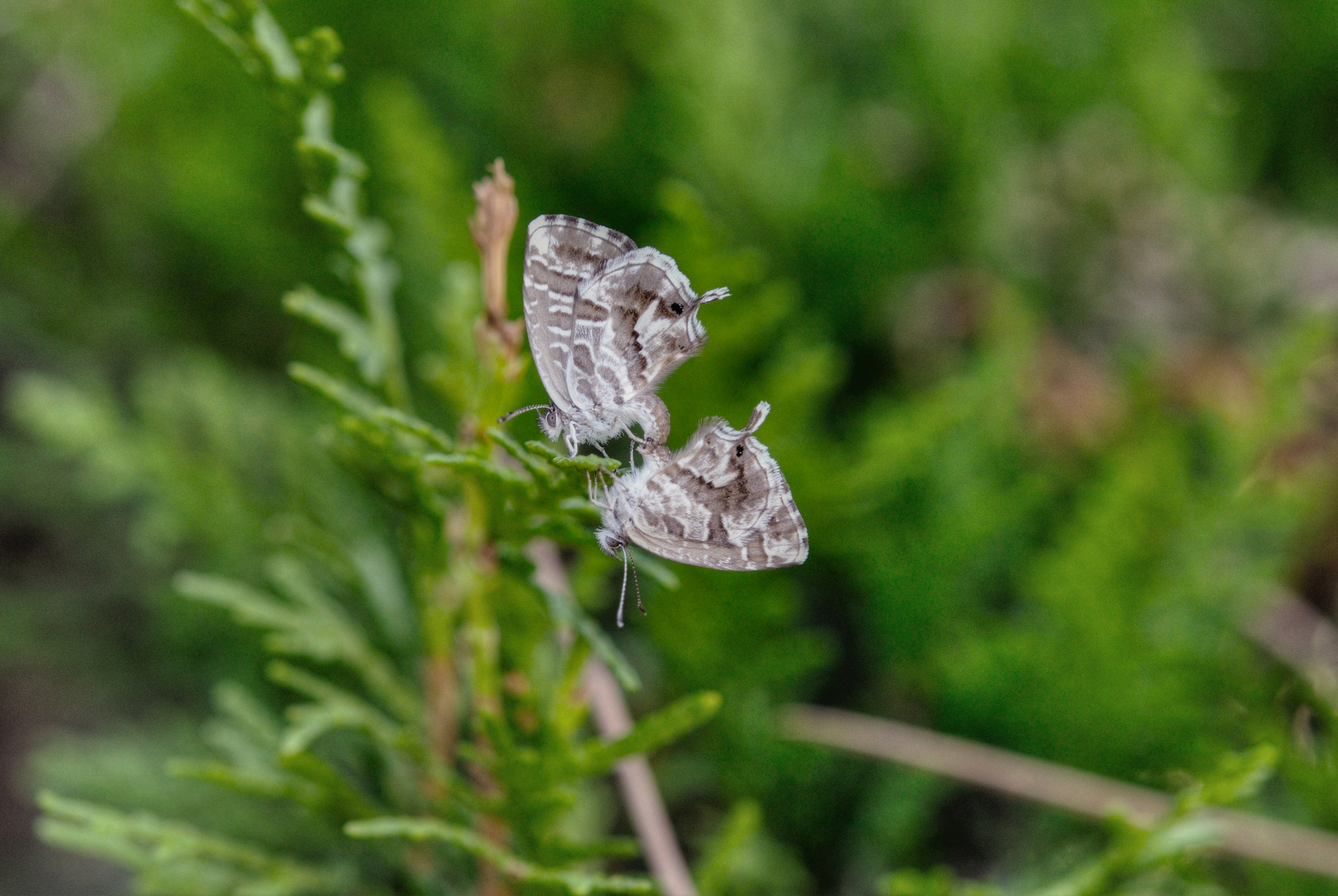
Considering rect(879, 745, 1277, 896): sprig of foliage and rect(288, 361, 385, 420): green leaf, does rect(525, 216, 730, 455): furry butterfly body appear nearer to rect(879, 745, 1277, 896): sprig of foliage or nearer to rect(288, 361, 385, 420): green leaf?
rect(288, 361, 385, 420): green leaf

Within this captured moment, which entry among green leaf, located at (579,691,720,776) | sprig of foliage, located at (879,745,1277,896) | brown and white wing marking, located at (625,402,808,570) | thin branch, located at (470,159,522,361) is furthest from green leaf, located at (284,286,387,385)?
sprig of foliage, located at (879,745,1277,896)

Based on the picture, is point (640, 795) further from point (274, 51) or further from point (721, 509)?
point (274, 51)

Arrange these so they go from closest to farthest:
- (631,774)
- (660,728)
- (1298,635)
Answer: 1. (660,728)
2. (631,774)
3. (1298,635)

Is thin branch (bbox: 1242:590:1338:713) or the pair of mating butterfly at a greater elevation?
thin branch (bbox: 1242:590:1338:713)

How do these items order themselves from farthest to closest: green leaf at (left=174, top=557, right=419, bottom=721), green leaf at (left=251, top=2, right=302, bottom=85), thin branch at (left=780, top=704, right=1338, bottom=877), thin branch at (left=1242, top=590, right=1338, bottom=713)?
1. thin branch at (left=1242, top=590, right=1338, bottom=713)
2. thin branch at (left=780, top=704, right=1338, bottom=877)
3. green leaf at (left=174, top=557, right=419, bottom=721)
4. green leaf at (left=251, top=2, right=302, bottom=85)

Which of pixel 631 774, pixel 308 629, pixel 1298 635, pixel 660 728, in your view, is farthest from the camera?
pixel 1298 635

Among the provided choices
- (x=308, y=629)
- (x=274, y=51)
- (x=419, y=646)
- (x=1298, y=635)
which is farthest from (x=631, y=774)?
(x=1298, y=635)

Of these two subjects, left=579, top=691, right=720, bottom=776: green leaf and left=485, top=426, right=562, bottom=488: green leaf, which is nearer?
left=485, top=426, right=562, bottom=488: green leaf
